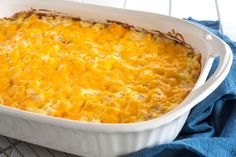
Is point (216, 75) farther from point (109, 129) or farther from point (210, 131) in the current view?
point (109, 129)

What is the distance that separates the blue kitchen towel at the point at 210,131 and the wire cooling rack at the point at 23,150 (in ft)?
0.83

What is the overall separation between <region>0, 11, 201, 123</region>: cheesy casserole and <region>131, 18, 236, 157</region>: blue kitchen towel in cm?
8

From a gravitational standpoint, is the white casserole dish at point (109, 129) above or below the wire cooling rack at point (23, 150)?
above

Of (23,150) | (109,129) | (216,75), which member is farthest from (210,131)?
(23,150)

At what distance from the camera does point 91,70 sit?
1.17 meters

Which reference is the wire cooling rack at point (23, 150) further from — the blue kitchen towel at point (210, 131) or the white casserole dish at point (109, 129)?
the blue kitchen towel at point (210, 131)

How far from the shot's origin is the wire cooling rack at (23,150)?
1068 mm

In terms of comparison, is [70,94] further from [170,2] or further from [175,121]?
[170,2]

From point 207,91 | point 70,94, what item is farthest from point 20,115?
point 207,91

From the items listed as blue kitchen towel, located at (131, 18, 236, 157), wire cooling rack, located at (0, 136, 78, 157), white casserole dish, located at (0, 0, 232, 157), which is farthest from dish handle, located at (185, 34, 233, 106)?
wire cooling rack, located at (0, 136, 78, 157)

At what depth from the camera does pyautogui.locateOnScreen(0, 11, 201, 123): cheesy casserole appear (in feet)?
3.41

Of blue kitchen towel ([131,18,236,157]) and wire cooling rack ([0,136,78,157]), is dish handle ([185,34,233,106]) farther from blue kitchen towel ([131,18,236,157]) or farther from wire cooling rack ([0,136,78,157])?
wire cooling rack ([0,136,78,157])

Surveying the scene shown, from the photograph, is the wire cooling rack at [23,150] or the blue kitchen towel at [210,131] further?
the wire cooling rack at [23,150]

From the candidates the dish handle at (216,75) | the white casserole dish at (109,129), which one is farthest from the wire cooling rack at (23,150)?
the dish handle at (216,75)
